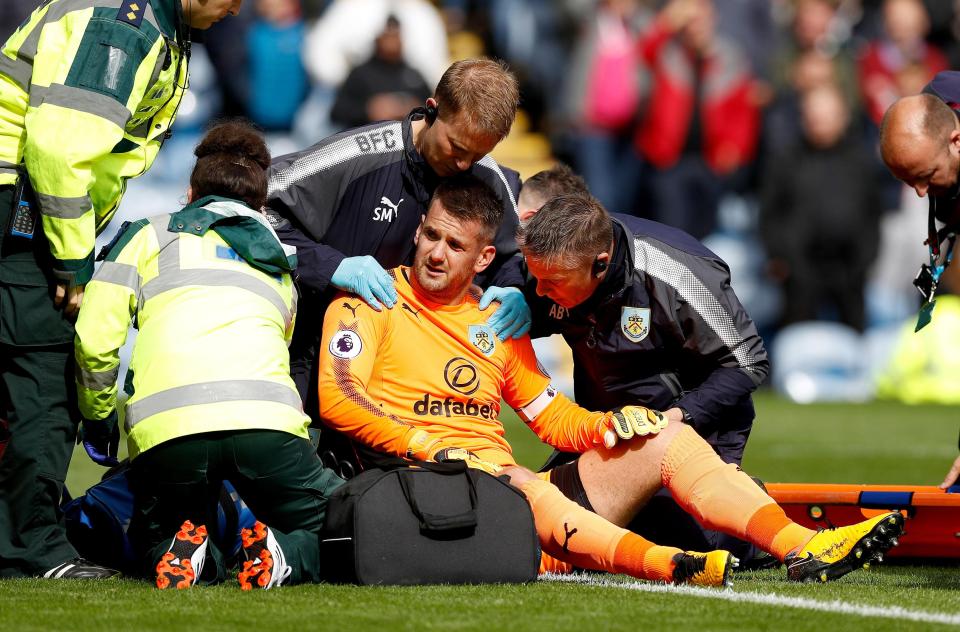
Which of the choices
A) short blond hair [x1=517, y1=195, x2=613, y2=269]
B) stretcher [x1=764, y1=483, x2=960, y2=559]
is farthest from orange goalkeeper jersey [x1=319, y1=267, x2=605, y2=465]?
stretcher [x1=764, y1=483, x2=960, y2=559]

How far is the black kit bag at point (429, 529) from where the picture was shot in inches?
195

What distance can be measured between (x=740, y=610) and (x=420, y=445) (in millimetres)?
1482

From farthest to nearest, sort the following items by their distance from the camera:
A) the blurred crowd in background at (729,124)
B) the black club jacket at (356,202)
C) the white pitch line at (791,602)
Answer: the blurred crowd in background at (729,124) → the black club jacket at (356,202) → the white pitch line at (791,602)

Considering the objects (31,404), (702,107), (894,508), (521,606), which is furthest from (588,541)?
A: (702,107)

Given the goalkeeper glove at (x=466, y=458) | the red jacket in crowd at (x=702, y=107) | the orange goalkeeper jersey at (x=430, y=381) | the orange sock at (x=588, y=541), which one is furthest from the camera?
the red jacket in crowd at (x=702, y=107)

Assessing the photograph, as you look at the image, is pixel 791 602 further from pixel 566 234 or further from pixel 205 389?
pixel 205 389

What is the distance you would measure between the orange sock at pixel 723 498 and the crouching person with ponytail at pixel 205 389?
1261 mm

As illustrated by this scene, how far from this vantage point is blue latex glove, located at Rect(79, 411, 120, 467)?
538cm

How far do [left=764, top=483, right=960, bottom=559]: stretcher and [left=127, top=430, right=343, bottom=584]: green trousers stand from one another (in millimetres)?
1930

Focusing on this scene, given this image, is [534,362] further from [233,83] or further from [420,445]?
[233,83]

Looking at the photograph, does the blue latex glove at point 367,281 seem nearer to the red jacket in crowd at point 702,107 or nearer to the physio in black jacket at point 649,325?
the physio in black jacket at point 649,325

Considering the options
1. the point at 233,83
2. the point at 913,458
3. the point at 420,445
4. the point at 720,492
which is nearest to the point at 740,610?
the point at 720,492

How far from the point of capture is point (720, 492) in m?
5.21

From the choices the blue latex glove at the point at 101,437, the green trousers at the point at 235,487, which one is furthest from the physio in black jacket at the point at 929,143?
the blue latex glove at the point at 101,437
